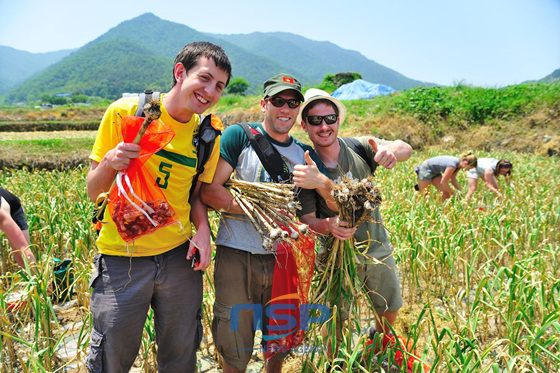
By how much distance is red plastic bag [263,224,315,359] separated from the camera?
1806mm

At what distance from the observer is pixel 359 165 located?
2107 mm

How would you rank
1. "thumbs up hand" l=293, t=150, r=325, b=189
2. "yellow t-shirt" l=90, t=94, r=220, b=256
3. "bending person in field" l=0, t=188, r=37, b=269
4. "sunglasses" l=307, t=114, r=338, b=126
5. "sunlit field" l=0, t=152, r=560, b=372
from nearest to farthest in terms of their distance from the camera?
"yellow t-shirt" l=90, t=94, r=220, b=256
"thumbs up hand" l=293, t=150, r=325, b=189
"sunlit field" l=0, t=152, r=560, b=372
"sunglasses" l=307, t=114, r=338, b=126
"bending person in field" l=0, t=188, r=37, b=269

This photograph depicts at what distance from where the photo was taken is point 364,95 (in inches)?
1083

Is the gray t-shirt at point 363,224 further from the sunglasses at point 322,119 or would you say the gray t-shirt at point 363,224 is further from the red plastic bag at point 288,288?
the red plastic bag at point 288,288

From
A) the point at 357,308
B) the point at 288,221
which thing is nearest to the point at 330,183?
the point at 288,221

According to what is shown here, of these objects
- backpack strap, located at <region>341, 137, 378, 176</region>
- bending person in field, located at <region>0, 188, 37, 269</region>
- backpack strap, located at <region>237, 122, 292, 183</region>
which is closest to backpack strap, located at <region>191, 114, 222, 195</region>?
backpack strap, located at <region>237, 122, 292, 183</region>

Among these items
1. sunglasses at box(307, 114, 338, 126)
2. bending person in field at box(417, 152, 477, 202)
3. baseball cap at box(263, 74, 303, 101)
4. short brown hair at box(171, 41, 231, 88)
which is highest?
short brown hair at box(171, 41, 231, 88)

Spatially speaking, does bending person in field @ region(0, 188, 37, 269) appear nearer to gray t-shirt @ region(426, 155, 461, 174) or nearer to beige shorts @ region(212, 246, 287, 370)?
beige shorts @ region(212, 246, 287, 370)

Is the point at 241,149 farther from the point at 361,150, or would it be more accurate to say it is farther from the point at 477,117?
the point at 477,117

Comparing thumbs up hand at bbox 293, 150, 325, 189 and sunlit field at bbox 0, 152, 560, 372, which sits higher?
thumbs up hand at bbox 293, 150, 325, 189

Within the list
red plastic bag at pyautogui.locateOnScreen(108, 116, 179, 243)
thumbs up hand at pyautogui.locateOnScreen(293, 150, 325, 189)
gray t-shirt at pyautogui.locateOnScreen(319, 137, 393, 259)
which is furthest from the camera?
gray t-shirt at pyautogui.locateOnScreen(319, 137, 393, 259)

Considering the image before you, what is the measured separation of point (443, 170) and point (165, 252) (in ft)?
16.3

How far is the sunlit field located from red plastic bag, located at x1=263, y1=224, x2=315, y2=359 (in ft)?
0.48

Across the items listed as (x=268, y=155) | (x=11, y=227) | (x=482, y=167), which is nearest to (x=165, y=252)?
(x=268, y=155)
